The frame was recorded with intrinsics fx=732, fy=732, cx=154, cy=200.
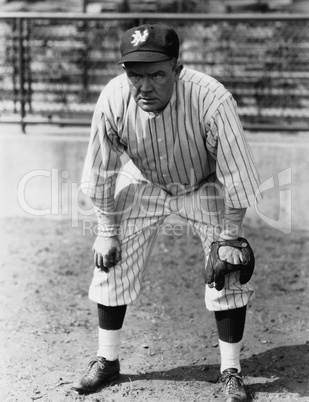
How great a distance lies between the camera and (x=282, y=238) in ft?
20.9

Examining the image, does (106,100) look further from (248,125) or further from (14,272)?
(248,125)

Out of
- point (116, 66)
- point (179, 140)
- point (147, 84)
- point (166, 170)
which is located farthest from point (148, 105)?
point (116, 66)

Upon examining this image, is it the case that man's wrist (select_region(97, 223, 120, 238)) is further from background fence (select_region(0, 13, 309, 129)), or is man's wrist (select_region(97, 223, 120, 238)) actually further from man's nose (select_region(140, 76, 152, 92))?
background fence (select_region(0, 13, 309, 129))

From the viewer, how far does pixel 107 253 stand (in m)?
3.73

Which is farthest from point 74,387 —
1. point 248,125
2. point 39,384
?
point 248,125

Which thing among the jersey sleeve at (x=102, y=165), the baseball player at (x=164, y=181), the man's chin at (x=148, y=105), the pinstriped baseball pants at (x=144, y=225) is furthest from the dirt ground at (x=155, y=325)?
the man's chin at (x=148, y=105)

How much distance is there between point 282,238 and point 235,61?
1.83 metres

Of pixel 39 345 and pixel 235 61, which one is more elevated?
pixel 235 61

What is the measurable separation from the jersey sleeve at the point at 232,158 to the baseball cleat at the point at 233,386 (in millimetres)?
864

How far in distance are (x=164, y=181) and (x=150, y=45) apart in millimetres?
771

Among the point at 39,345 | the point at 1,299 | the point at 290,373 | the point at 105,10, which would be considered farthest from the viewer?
the point at 105,10

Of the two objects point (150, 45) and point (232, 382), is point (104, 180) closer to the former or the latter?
point (150, 45)

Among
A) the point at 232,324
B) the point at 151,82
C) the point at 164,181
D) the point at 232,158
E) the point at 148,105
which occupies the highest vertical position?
the point at 151,82

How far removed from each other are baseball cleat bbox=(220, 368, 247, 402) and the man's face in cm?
139
